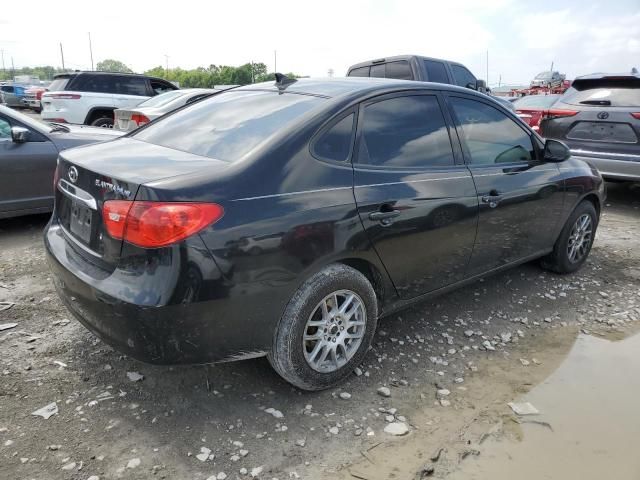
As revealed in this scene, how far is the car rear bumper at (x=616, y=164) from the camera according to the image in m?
6.14

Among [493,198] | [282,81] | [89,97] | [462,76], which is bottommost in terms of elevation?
[493,198]

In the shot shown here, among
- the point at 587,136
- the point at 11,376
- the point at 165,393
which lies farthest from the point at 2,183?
the point at 587,136

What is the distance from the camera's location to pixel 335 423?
2549 millimetres

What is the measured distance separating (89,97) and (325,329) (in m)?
10.6

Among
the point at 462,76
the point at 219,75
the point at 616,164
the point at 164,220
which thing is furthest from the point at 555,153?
the point at 219,75

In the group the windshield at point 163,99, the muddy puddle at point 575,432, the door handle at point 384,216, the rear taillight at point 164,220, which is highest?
the windshield at point 163,99

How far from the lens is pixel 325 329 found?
2.69 meters

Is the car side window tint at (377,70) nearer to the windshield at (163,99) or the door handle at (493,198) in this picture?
the windshield at (163,99)

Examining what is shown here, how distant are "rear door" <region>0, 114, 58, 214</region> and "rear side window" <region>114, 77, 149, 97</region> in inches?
278

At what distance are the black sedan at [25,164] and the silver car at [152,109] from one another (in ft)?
11.1

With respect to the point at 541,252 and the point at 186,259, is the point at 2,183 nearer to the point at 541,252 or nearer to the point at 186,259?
the point at 186,259

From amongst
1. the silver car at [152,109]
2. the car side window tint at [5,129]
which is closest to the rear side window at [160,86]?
the silver car at [152,109]

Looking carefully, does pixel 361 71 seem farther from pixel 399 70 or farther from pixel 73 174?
pixel 73 174

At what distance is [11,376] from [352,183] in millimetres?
2143
